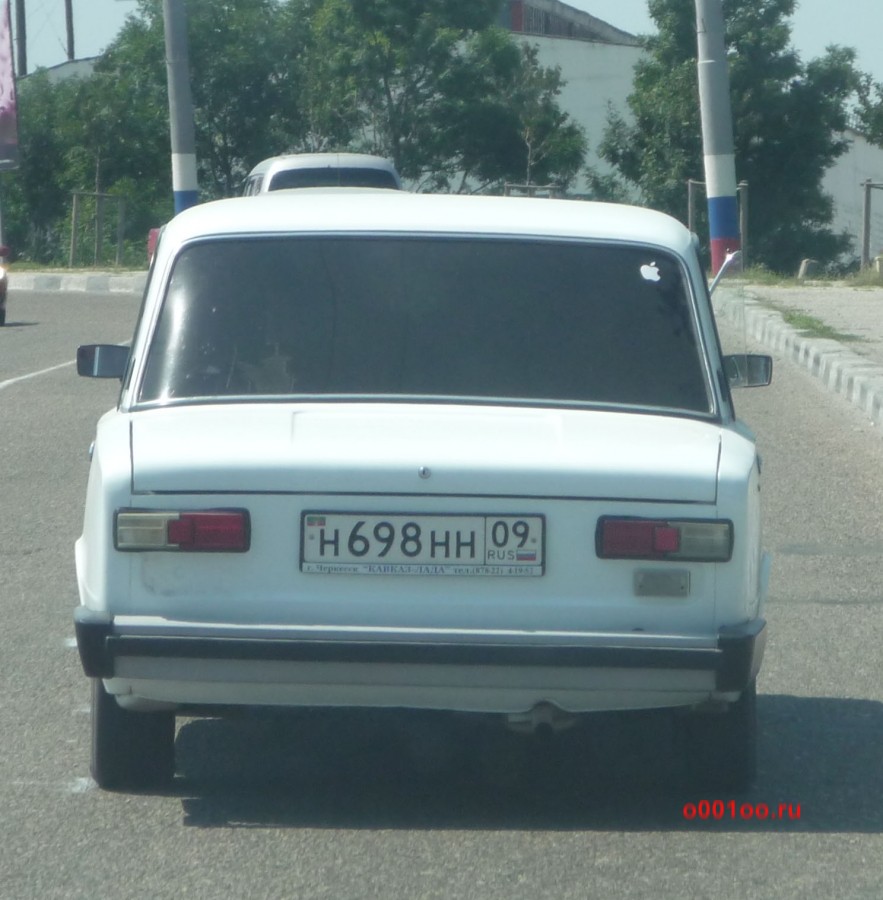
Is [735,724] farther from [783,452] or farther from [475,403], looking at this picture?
[783,452]

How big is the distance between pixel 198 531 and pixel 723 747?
1.33 metres

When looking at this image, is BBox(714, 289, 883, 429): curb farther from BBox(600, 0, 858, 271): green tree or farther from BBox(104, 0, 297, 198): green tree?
BBox(104, 0, 297, 198): green tree

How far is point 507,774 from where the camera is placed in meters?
4.24

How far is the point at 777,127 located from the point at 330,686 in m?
38.0

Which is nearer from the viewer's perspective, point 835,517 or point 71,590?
point 71,590

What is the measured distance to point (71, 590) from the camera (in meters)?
6.38

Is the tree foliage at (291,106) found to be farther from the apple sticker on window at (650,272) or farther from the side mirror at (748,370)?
the apple sticker on window at (650,272)

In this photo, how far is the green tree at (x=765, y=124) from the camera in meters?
39.3

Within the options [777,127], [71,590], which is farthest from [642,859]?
[777,127]

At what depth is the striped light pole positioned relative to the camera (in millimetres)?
17656

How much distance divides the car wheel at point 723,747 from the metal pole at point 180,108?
60.4 ft

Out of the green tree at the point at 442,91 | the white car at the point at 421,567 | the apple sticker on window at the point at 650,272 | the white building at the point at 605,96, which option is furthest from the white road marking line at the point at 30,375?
the white building at the point at 605,96

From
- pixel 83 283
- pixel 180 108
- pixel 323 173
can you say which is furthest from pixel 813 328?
pixel 83 283

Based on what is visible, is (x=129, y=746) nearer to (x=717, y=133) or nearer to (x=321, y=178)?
(x=717, y=133)
